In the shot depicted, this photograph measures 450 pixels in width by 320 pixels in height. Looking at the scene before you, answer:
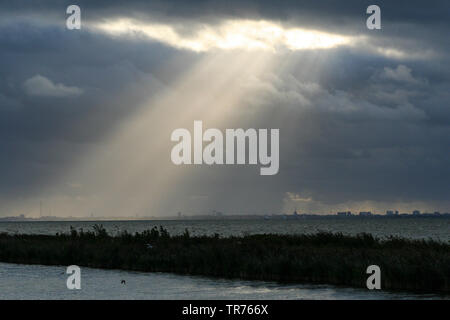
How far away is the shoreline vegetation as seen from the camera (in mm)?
36969

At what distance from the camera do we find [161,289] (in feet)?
124

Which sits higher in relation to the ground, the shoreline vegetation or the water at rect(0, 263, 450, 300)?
the shoreline vegetation

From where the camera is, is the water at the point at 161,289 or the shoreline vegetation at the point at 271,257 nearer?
the water at the point at 161,289

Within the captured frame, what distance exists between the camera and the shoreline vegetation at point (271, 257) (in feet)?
121

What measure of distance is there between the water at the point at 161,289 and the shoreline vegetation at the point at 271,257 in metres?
1.80

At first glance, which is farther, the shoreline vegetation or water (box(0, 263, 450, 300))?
the shoreline vegetation

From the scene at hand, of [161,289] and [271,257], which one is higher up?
[271,257]

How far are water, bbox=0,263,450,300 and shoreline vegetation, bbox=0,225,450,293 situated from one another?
1.80 metres

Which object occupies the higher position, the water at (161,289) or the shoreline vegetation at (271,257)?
the shoreline vegetation at (271,257)

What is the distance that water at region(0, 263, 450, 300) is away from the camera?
114 feet

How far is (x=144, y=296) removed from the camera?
1385 inches

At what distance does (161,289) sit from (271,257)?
919 centimetres

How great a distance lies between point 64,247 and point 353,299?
Result: 106 feet
